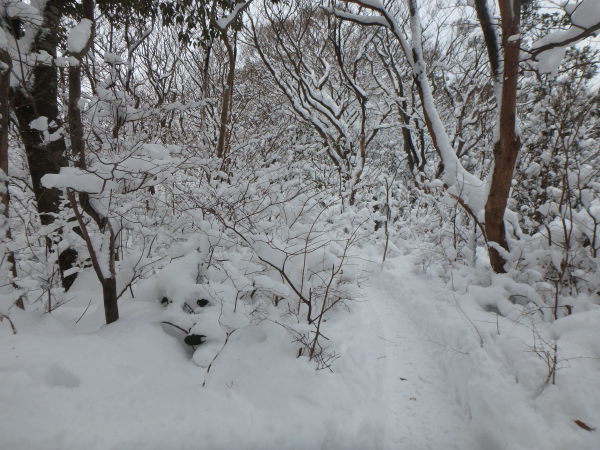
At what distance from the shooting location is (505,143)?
3379 mm

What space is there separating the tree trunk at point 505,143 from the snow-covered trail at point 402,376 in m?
1.03

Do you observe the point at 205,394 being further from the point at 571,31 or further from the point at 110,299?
the point at 571,31

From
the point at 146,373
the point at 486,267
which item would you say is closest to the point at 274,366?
the point at 146,373

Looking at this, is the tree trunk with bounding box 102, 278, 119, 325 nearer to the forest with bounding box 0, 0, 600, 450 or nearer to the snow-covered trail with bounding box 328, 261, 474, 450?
the forest with bounding box 0, 0, 600, 450

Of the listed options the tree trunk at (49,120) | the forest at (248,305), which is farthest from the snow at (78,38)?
the tree trunk at (49,120)

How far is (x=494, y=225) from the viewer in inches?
142

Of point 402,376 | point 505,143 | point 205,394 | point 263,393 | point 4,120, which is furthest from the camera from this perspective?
point 505,143

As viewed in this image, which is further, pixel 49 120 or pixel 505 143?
pixel 505 143

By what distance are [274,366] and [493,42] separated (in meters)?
4.00

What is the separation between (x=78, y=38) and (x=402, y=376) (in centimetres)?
344

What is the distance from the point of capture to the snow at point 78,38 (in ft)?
6.33

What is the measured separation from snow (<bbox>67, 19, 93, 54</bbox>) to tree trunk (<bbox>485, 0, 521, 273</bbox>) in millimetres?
3466

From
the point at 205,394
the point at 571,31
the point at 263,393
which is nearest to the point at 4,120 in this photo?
the point at 205,394

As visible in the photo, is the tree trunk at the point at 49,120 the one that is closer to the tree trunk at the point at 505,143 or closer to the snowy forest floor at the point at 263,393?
the snowy forest floor at the point at 263,393
